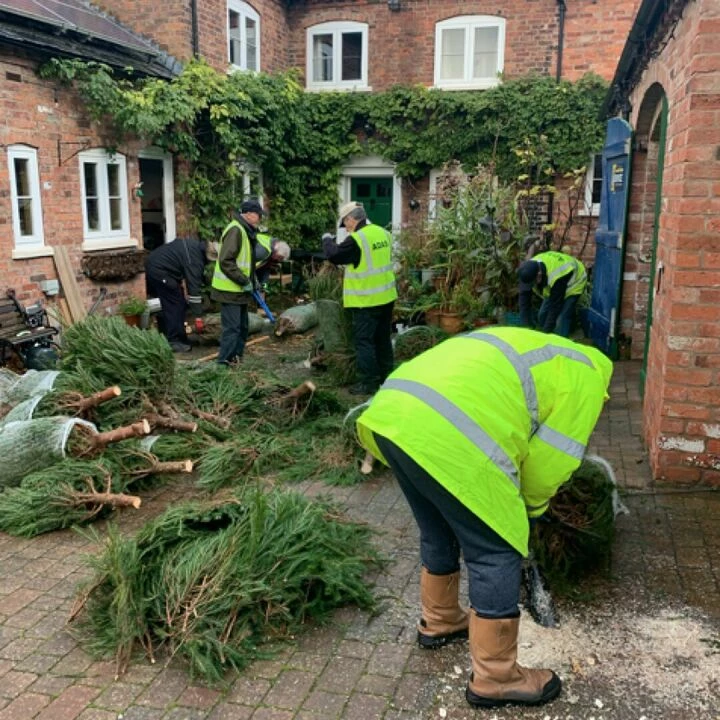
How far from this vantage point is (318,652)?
11.1ft

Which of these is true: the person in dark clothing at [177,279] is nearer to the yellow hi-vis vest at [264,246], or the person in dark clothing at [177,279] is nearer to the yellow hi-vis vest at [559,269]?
the yellow hi-vis vest at [264,246]

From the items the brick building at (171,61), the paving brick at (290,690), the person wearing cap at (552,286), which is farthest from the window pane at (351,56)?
the paving brick at (290,690)

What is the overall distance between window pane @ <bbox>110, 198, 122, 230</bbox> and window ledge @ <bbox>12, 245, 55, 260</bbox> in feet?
5.03

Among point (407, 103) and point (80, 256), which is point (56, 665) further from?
point (407, 103)

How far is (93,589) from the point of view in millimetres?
3588

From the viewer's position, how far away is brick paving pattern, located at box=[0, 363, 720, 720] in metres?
3.02

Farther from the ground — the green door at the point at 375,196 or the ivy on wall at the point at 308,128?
the ivy on wall at the point at 308,128

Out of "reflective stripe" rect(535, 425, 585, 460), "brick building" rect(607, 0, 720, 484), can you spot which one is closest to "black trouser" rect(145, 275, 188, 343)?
"brick building" rect(607, 0, 720, 484)

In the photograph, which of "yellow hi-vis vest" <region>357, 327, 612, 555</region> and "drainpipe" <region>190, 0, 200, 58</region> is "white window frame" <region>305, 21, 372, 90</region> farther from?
"yellow hi-vis vest" <region>357, 327, 612, 555</region>

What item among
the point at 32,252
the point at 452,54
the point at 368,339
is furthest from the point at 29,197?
the point at 452,54

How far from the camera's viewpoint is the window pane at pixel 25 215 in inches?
378

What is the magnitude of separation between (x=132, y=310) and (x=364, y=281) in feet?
15.6

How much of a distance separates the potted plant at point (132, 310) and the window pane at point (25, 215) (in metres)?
1.76

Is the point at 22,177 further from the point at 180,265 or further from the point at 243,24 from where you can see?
the point at 243,24
